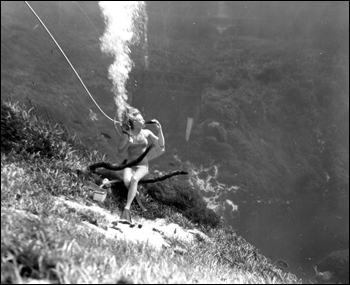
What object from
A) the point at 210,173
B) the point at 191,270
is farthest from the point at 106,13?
the point at 191,270

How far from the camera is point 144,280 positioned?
302 cm

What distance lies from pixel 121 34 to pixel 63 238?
2678cm

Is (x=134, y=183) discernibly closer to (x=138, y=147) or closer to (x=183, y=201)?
(x=138, y=147)

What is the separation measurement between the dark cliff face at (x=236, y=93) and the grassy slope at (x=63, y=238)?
12545 millimetres

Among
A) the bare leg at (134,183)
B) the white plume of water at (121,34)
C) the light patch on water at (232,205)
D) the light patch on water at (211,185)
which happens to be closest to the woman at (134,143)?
the bare leg at (134,183)

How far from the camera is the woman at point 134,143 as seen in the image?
6.12 metres

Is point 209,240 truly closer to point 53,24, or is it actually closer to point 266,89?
point 266,89

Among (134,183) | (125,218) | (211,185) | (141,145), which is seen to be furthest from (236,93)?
(125,218)

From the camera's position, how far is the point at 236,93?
82.7 ft

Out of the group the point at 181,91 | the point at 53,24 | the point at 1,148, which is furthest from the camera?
the point at 53,24

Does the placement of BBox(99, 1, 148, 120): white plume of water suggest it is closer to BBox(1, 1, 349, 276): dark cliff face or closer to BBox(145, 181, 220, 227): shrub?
BBox(1, 1, 349, 276): dark cliff face

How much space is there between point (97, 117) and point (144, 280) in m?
20.2

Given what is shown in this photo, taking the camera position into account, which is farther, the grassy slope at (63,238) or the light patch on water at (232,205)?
the light patch on water at (232,205)

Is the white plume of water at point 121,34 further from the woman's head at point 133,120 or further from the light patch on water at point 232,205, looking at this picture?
the woman's head at point 133,120
